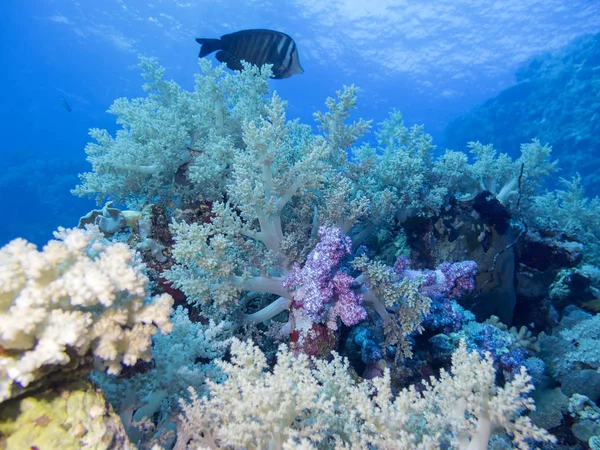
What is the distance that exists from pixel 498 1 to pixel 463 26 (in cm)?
399

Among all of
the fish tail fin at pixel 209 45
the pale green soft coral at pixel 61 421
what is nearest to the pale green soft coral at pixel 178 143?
the fish tail fin at pixel 209 45

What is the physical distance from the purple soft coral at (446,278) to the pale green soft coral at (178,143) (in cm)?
251

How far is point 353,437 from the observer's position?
6.13 feet

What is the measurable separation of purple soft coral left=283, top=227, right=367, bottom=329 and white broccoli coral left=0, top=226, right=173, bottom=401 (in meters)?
1.47

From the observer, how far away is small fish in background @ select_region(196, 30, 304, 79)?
415cm

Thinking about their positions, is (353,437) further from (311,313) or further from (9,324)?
(9,324)

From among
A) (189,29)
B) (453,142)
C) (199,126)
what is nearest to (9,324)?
(199,126)

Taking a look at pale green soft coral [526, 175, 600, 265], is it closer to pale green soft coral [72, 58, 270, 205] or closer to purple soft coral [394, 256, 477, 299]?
purple soft coral [394, 256, 477, 299]

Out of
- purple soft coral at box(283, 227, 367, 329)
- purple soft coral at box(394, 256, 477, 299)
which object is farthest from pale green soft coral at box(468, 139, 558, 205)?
purple soft coral at box(283, 227, 367, 329)

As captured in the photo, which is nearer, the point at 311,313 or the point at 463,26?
the point at 311,313

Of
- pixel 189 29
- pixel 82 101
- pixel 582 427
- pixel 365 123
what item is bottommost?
pixel 582 427

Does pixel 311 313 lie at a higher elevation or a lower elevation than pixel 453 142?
lower

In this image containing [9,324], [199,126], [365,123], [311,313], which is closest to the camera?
Result: [9,324]

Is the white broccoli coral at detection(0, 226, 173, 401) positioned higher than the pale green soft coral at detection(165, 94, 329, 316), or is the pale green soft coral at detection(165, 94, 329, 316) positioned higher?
the pale green soft coral at detection(165, 94, 329, 316)
